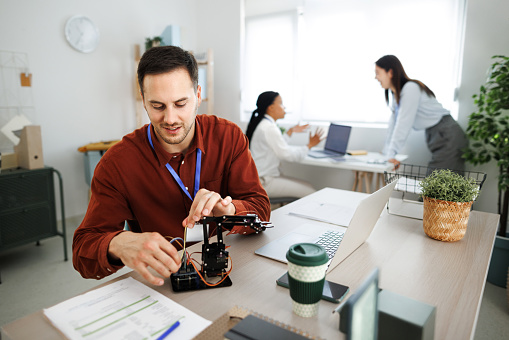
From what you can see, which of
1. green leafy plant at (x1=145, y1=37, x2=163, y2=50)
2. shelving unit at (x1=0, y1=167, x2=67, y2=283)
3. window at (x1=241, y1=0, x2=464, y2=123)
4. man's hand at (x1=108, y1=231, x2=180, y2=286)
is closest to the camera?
man's hand at (x1=108, y1=231, x2=180, y2=286)

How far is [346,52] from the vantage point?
370 cm

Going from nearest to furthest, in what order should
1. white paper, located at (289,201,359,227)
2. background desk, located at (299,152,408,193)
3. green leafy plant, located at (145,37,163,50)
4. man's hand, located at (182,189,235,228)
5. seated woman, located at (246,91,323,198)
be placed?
man's hand, located at (182,189,235,228), white paper, located at (289,201,359,227), background desk, located at (299,152,408,193), seated woman, located at (246,91,323,198), green leafy plant, located at (145,37,163,50)

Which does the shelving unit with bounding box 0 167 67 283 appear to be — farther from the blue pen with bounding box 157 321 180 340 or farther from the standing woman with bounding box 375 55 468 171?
the standing woman with bounding box 375 55 468 171

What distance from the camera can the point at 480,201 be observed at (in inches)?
124

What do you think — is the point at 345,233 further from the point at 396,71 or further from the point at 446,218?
the point at 396,71

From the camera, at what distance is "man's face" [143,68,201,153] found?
124cm

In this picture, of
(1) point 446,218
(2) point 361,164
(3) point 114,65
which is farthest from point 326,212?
(3) point 114,65

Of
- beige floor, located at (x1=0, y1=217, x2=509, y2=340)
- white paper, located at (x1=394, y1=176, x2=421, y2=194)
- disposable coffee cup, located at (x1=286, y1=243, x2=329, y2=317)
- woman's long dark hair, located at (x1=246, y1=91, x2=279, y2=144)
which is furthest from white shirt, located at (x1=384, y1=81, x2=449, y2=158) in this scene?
disposable coffee cup, located at (x1=286, y1=243, x2=329, y2=317)

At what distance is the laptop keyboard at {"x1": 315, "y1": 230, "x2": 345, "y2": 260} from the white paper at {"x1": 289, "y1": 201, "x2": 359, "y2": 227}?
0.36ft

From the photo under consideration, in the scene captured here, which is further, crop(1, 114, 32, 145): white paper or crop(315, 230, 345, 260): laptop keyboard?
crop(1, 114, 32, 145): white paper

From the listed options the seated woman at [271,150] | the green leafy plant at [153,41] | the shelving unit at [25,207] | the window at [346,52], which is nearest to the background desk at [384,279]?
the seated woman at [271,150]

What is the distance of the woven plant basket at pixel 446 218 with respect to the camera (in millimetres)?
1121

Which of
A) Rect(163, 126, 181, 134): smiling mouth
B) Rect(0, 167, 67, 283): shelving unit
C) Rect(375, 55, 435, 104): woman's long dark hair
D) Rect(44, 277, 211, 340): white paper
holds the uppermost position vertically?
Rect(375, 55, 435, 104): woman's long dark hair

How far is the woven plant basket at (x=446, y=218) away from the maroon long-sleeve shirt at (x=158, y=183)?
57cm
